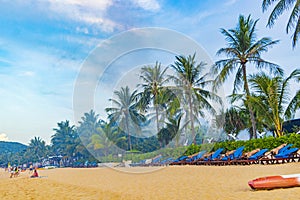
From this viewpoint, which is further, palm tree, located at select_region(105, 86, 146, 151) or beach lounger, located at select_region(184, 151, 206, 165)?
palm tree, located at select_region(105, 86, 146, 151)

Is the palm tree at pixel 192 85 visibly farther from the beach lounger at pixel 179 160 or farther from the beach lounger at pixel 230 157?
the beach lounger at pixel 230 157

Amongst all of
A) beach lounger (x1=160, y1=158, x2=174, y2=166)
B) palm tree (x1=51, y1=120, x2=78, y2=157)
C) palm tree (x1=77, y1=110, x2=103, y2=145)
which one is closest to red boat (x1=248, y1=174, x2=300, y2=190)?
beach lounger (x1=160, y1=158, x2=174, y2=166)

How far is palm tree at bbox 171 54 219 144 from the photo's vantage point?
24422 millimetres

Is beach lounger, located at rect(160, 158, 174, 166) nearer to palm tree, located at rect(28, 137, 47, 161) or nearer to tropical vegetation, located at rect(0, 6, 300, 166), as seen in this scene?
Result: tropical vegetation, located at rect(0, 6, 300, 166)

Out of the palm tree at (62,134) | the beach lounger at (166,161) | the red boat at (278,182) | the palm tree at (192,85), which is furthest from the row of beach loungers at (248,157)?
the palm tree at (62,134)

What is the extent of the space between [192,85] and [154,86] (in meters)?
3.90

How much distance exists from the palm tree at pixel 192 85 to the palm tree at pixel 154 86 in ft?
4.34

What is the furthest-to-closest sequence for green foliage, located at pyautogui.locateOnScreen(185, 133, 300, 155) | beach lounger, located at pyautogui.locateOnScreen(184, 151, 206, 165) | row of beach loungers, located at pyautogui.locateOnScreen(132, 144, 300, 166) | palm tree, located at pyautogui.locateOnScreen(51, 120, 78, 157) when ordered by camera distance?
palm tree, located at pyautogui.locateOnScreen(51, 120, 78, 157), beach lounger, located at pyautogui.locateOnScreen(184, 151, 206, 165), green foliage, located at pyautogui.locateOnScreen(185, 133, 300, 155), row of beach loungers, located at pyautogui.locateOnScreen(132, 144, 300, 166)

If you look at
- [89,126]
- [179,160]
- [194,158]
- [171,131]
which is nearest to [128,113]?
[171,131]

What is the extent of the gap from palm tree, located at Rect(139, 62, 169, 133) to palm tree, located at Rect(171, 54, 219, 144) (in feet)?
4.34

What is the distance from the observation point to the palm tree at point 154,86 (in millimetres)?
26609

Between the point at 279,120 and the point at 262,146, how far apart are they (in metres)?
3.33

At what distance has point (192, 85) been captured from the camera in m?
25.6

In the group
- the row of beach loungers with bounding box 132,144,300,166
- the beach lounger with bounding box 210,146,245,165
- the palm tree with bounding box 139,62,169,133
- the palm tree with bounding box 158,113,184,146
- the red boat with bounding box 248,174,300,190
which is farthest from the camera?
the palm tree with bounding box 158,113,184,146
